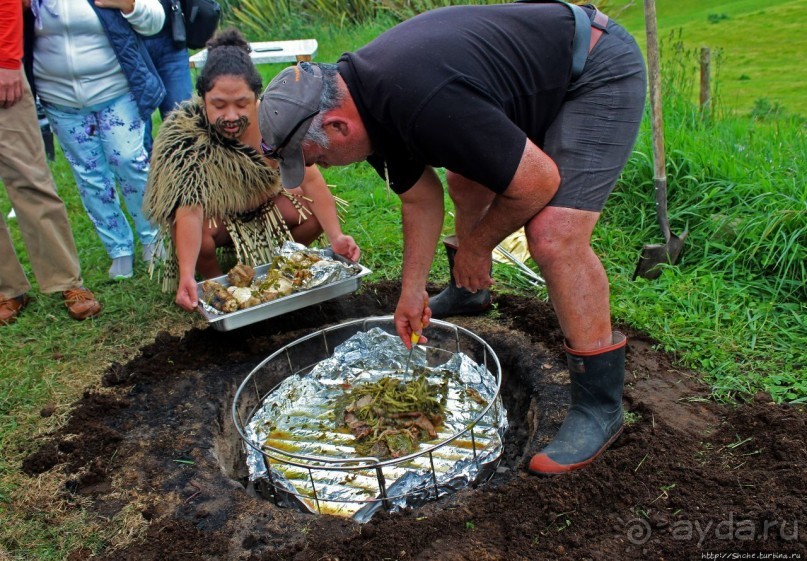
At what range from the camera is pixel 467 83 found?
1.89 m

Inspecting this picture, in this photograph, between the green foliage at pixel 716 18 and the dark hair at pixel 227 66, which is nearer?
the dark hair at pixel 227 66

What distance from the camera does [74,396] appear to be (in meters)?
3.00

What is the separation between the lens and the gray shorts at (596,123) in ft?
7.00

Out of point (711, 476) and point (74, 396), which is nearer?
point (711, 476)

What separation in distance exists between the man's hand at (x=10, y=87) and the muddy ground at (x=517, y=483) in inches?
53.3

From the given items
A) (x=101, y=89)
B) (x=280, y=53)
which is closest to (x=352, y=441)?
(x=101, y=89)

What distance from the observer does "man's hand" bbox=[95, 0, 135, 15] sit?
11.6 feet

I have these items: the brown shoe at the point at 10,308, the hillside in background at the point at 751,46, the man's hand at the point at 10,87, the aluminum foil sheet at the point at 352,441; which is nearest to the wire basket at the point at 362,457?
the aluminum foil sheet at the point at 352,441

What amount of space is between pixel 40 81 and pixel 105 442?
2001mm

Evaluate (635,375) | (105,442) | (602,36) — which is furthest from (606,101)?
(105,442)

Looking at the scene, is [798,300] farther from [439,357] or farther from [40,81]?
[40,81]

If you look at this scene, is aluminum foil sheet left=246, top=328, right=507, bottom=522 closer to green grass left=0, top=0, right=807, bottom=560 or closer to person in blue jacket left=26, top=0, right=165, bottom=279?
green grass left=0, top=0, right=807, bottom=560

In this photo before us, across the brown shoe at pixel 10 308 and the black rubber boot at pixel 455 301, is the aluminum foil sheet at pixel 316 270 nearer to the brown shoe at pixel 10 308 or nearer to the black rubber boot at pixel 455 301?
the black rubber boot at pixel 455 301

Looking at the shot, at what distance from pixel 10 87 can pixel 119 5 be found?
2.22 ft
